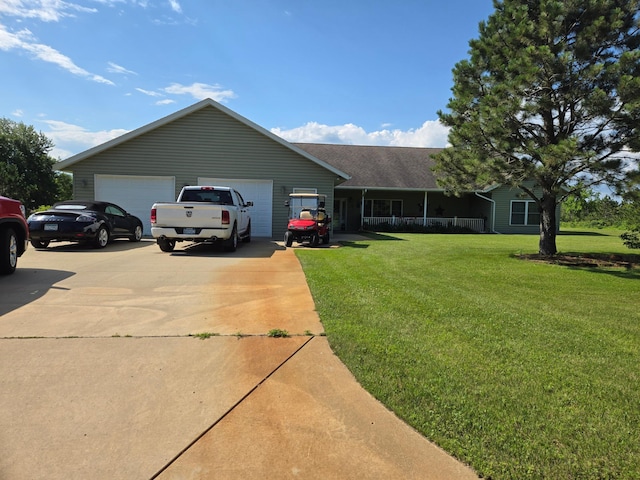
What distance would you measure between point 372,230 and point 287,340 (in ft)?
67.2

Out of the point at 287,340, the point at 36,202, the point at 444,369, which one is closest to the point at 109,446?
the point at 287,340

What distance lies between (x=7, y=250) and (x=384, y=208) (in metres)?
22.6

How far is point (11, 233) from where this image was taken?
289 inches

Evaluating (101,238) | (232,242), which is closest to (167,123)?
(101,238)

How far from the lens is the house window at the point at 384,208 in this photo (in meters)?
27.2

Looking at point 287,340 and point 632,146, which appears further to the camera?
point 632,146

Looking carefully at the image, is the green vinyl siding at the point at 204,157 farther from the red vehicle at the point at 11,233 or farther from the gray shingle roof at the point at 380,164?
the red vehicle at the point at 11,233

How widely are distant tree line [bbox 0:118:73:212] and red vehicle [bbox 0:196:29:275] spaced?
3672cm

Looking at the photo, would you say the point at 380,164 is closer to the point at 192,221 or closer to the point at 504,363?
the point at 192,221

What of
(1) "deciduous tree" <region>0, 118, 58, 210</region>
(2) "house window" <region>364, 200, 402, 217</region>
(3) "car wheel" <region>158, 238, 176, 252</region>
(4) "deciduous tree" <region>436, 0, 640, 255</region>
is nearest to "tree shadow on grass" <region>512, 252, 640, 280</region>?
(4) "deciduous tree" <region>436, 0, 640, 255</region>

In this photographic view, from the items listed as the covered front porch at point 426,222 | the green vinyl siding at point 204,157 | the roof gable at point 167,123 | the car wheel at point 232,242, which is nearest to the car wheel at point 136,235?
the green vinyl siding at point 204,157

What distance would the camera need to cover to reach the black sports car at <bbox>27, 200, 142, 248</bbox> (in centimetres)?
1124

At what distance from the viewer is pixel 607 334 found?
4.69 meters

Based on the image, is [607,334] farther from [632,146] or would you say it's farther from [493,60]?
[493,60]
